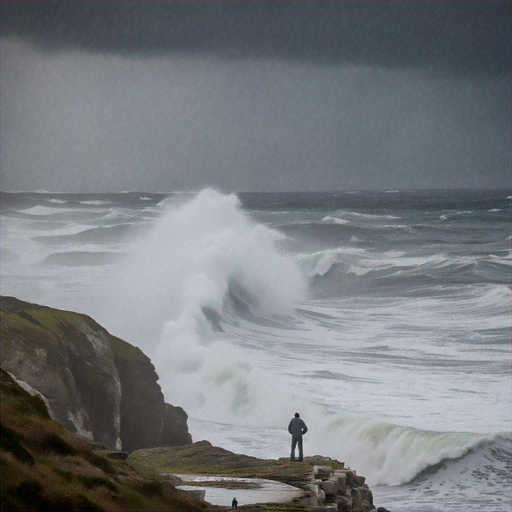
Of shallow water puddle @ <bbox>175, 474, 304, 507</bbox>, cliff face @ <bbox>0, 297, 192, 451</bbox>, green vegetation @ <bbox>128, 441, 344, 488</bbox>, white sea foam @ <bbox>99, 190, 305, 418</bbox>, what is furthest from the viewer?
white sea foam @ <bbox>99, 190, 305, 418</bbox>

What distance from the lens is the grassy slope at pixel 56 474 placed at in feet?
24.4

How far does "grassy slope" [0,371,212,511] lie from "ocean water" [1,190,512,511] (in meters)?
8.44

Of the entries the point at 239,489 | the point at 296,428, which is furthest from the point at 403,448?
the point at 239,489

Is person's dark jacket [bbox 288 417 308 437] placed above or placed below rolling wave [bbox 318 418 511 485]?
above

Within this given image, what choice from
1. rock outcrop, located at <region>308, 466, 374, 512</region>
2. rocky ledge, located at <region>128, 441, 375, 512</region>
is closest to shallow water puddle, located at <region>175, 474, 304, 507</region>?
rocky ledge, located at <region>128, 441, 375, 512</region>

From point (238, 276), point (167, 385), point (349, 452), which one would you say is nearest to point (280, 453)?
point (349, 452)

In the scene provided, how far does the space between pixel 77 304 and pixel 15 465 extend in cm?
3278

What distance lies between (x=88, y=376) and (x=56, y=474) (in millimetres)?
9045

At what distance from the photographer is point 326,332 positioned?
36.0 metres

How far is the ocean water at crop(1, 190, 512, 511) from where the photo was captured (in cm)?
1984

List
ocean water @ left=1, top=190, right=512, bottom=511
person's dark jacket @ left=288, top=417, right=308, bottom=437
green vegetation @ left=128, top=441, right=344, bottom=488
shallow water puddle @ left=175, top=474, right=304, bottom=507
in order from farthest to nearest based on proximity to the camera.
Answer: ocean water @ left=1, top=190, right=512, bottom=511 < person's dark jacket @ left=288, top=417, right=308, bottom=437 < green vegetation @ left=128, top=441, right=344, bottom=488 < shallow water puddle @ left=175, top=474, right=304, bottom=507

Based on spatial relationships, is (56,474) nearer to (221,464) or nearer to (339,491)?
(339,491)

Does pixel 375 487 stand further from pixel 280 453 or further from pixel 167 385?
pixel 167 385

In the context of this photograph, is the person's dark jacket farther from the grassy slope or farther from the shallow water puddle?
the grassy slope
